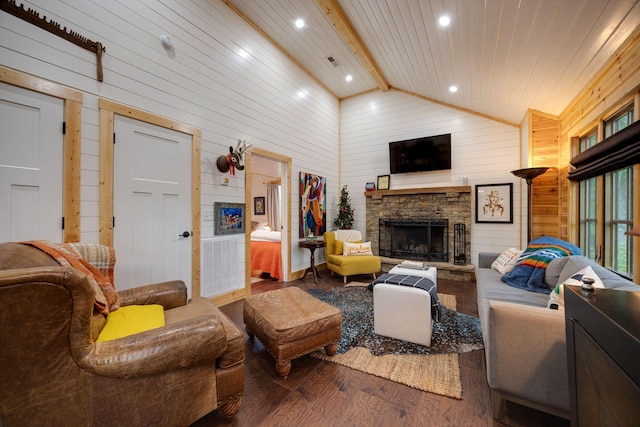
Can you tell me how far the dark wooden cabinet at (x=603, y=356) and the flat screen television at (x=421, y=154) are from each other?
444 cm

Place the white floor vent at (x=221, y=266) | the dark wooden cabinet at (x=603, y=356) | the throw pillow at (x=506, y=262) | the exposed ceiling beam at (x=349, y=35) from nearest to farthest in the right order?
the dark wooden cabinet at (x=603, y=356), the throw pillow at (x=506, y=262), the white floor vent at (x=221, y=266), the exposed ceiling beam at (x=349, y=35)

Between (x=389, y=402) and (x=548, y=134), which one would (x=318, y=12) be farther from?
(x=389, y=402)

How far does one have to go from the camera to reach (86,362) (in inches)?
41.4

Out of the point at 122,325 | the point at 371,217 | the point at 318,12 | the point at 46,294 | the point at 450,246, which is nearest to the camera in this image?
the point at 46,294

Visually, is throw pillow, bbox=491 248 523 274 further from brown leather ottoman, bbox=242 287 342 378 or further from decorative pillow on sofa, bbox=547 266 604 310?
brown leather ottoman, bbox=242 287 342 378

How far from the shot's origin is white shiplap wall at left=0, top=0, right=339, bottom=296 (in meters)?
2.12

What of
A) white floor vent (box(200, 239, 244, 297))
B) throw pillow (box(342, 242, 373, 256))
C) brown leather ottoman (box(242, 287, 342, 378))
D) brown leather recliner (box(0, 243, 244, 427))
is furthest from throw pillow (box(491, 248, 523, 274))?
white floor vent (box(200, 239, 244, 297))

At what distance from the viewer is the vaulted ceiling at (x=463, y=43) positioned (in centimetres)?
213

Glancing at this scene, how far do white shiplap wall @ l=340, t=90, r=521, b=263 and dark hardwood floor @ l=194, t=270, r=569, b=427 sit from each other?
351 cm

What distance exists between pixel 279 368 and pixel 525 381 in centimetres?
146

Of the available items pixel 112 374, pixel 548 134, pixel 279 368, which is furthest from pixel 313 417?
pixel 548 134

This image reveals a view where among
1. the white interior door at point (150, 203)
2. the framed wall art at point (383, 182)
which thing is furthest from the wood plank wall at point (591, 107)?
the white interior door at point (150, 203)

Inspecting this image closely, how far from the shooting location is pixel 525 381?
136cm

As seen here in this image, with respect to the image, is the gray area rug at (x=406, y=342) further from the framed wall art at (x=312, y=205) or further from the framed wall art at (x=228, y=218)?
the framed wall art at (x=312, y=205)
